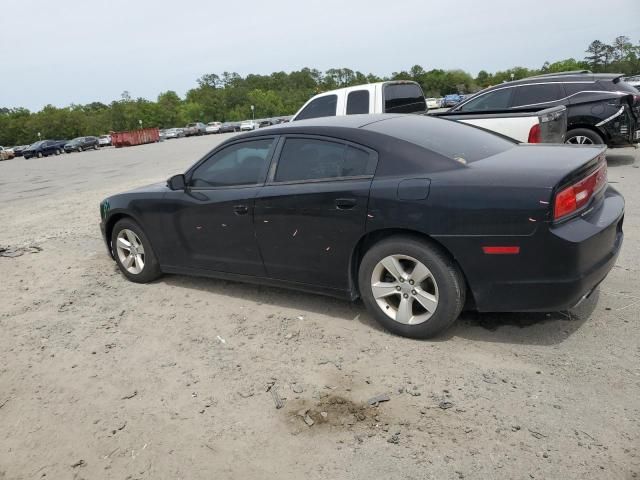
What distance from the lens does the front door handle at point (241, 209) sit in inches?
169

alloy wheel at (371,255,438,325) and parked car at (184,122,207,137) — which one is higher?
parked car at (184,122,207,137)

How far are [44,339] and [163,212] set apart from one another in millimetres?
1504

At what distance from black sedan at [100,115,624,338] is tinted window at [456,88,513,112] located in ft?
20.8

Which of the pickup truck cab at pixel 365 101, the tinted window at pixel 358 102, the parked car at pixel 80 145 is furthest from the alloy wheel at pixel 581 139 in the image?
the parked car at pixel 80 145

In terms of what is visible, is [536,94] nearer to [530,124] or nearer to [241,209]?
[530,124]

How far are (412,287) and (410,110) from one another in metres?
6.94

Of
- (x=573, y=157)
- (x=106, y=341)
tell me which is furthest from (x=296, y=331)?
(x=573, y=157)

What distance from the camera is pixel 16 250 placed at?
23.7 ft

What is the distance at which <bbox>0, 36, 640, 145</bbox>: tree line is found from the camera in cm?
8056

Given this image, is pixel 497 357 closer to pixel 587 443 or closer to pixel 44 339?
pixel 587 443

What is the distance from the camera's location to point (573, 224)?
3.19 m

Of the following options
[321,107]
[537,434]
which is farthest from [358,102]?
[537,434]

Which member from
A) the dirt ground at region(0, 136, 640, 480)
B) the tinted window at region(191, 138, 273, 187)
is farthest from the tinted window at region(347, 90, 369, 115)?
the dirt ground at region(0, 136, 640, 480)

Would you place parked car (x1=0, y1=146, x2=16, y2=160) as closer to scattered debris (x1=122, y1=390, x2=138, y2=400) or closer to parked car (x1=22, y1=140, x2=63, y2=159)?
parked car (x1=22, y1=140, x2=63, y2=159)
